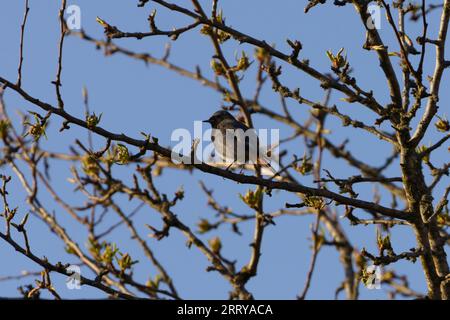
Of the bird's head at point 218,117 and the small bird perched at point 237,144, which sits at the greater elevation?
the bird's head at point 218,117

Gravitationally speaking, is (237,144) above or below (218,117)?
below

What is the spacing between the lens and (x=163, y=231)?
759 centimetres

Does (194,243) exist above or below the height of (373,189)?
below

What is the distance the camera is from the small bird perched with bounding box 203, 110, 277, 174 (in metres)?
7.65

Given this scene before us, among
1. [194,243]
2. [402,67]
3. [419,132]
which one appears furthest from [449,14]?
[194,243]

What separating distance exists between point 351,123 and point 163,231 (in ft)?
8.92

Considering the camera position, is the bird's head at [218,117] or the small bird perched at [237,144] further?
the bird's head at [218,117]

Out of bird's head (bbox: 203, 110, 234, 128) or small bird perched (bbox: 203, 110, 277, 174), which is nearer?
small bird perched (bbox: 203, 110, 277, 174)

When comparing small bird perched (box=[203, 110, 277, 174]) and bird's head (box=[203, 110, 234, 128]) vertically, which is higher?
bird's head (box=[203, 110, 234, 128])

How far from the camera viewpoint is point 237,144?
7.91 meters

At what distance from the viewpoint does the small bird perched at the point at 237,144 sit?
25.1ft

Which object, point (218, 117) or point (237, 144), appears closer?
point (237, 144)

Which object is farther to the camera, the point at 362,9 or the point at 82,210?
the point at 82,210
